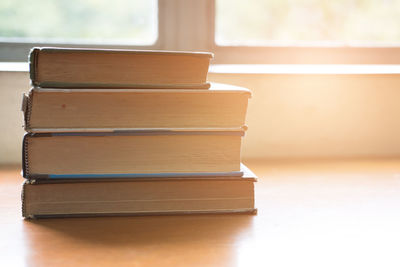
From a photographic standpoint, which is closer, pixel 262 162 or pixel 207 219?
pixel 207 219

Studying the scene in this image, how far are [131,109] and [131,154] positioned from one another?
0.07 metres

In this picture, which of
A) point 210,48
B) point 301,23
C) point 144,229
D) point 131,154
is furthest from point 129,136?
point 301,23

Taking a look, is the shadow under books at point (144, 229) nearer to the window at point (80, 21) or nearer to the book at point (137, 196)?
the book at point (137, 196)

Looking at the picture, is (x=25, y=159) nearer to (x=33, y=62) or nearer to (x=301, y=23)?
(x=33, y=62)

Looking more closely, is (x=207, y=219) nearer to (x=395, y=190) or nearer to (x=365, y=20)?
(x=395, y=190)

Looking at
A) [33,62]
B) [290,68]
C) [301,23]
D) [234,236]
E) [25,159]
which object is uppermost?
[301,23]

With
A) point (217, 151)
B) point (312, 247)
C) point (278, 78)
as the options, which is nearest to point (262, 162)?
point (278, 78)

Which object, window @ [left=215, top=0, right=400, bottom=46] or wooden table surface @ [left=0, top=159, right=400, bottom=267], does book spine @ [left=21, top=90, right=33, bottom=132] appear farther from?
window @ [left=215, top=0, right=400, bottom=46]

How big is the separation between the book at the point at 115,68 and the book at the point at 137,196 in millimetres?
140

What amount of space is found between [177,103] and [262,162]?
0.52 metres

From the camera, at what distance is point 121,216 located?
2.18 ft

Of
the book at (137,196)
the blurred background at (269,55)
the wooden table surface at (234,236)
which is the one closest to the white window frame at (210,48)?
the blurred background at (269,55)

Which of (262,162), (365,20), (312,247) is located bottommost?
(312,247)

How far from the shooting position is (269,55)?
4.33ft
